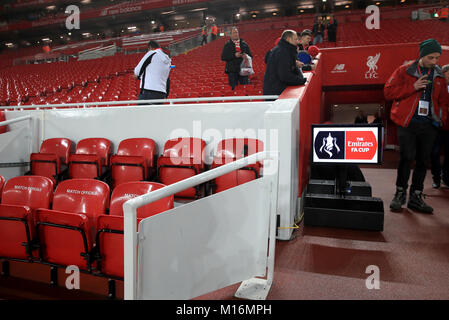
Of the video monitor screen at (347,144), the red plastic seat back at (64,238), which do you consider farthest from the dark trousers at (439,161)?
the red plastic seat back at (64,238)

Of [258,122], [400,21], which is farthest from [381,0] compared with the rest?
[258,122]

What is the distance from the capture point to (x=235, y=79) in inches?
203

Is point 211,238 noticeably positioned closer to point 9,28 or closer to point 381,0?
point 381,0

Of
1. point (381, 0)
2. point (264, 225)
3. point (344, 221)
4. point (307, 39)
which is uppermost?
point (381, 0)

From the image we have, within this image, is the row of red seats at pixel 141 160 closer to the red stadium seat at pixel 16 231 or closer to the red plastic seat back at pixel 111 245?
the red plastic seat back at pixel 111 245

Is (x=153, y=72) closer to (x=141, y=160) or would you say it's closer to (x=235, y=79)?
(x=141, y=160)

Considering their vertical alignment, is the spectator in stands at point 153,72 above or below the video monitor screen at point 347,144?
above

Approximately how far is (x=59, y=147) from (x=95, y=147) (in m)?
0.51

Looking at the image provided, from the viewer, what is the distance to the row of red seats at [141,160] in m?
2.61

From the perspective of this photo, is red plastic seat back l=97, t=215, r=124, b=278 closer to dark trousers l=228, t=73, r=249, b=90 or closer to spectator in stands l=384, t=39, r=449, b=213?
spectator in stands l=384, t=39, r=449, b=213

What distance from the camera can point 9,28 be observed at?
23266mm

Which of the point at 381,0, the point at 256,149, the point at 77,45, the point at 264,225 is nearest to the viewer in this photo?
the point at 264,225

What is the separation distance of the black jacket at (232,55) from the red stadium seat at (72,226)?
338 cm
